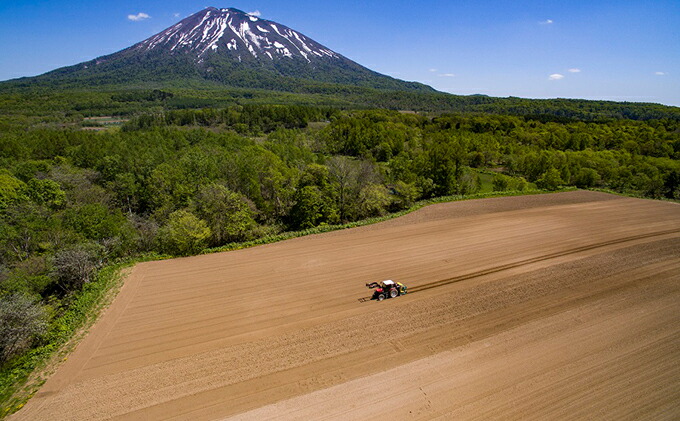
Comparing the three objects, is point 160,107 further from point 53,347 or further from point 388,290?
point 388,290

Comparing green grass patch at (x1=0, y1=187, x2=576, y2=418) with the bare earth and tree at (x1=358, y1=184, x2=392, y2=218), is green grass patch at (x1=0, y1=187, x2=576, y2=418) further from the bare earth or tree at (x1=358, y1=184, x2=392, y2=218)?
tree at (x1=358, y1=184, x2=392, y2=218)

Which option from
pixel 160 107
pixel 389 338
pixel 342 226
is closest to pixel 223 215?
pixel 342 226

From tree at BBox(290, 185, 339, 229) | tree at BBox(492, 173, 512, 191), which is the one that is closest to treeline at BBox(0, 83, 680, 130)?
tree at BBox(492, 173, 512, 191)

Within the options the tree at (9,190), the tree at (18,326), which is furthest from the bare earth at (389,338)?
the tree at (9,190)

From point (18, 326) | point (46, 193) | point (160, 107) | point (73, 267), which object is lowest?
point (18, 326)

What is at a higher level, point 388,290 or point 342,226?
point 342,226

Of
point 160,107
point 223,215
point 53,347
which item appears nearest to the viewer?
point 53,347

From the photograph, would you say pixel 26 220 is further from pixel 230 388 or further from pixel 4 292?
pixel 230 388
